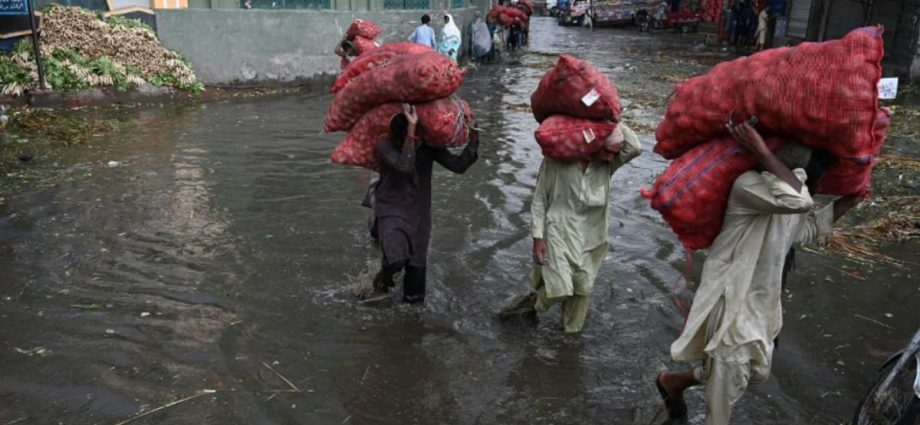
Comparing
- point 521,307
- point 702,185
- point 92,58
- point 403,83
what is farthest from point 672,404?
point 92,58

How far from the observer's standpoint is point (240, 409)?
11.4 feet

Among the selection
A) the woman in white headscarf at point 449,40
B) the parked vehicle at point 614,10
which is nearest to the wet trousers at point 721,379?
the woman in white headscarf at point 449,40

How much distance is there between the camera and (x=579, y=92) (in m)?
3.69

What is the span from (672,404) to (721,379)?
50cm

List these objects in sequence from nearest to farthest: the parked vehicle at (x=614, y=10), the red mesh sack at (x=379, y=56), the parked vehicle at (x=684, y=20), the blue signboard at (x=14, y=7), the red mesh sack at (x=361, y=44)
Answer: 1. the red mesh sack at (x=379, y=56)
2. the red mesh sack at (x=361, y=44)
3. the blue signboard at (x=14, y=7)
4. the parked vehicle at (x=684, y=20)
5. the parked vehicle at (x=614, y=10)

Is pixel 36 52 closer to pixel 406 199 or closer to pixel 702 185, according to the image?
pixel 406 199

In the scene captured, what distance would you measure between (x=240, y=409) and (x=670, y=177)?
7.48 ft

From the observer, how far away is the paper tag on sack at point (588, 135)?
12.2ft

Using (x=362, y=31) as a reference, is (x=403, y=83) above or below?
below

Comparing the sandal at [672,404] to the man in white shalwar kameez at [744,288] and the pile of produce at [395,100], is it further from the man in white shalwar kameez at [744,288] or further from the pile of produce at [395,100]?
the pile of produce at [395,100]

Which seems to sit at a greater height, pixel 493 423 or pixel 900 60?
pixel 900 60

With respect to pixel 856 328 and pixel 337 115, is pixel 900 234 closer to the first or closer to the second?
pixel 856 328

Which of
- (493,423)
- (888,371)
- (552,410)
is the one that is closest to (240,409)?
(493,423)

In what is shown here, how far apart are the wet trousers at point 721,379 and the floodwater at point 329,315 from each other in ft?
1.47
